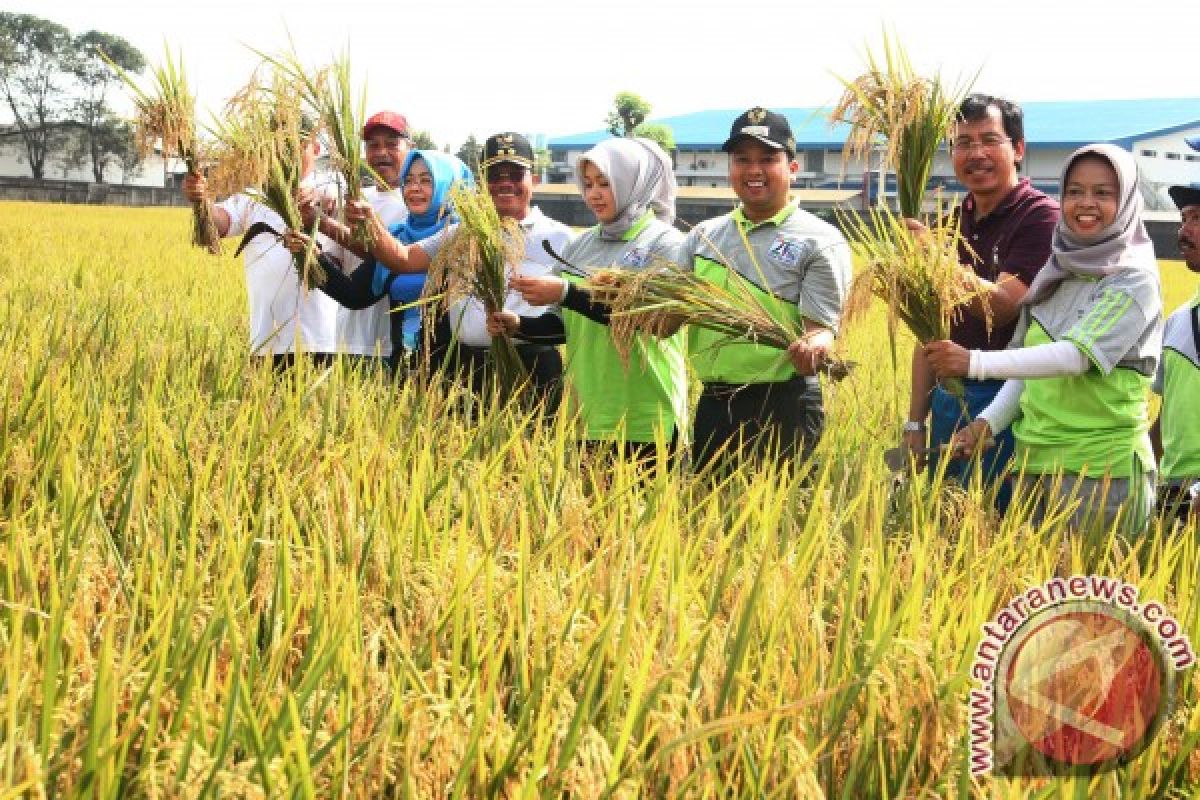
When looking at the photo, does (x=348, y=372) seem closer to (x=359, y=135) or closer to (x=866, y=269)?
(x=359, y=135)

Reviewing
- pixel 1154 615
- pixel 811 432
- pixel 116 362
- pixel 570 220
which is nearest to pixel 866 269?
pixel 811 432

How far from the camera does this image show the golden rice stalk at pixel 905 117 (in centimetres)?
274

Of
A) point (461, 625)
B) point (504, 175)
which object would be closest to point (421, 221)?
point (504, 175)

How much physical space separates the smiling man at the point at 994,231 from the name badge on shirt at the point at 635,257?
66cm

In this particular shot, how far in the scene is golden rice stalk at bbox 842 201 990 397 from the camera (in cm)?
241

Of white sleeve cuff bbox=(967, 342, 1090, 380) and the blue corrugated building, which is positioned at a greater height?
the blue corrugated building

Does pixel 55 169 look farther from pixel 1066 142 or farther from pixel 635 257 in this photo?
pixel 635 257

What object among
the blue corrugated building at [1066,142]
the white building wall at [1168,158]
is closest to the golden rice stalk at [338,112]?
the blue corrugated building at [1066,142]

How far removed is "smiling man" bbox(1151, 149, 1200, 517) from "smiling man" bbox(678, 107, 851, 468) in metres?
0.69

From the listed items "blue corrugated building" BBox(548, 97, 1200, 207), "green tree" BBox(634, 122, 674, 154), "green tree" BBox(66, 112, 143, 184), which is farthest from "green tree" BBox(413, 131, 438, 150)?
"green tree" BBox(66, 112, 143, 184)

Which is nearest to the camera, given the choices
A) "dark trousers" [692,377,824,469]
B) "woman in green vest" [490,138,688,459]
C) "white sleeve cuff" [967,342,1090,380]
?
"white sleeve cuff" [967,342,1090,380]

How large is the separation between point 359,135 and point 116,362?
803 millimetres

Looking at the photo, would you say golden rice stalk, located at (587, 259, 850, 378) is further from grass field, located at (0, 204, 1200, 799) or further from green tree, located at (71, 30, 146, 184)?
green tree, located at (71, 30, 146, 184)

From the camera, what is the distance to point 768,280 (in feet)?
9.39
